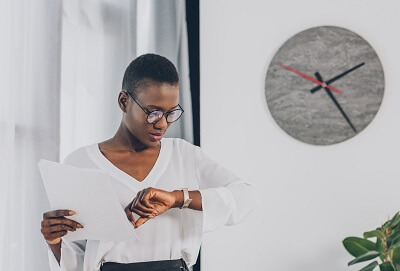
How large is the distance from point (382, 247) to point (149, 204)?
1576mm

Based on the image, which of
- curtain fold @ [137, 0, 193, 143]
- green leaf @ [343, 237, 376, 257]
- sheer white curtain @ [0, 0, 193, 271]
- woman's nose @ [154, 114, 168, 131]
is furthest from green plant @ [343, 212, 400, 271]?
woman's nose @ [154, 114, 168, 131]

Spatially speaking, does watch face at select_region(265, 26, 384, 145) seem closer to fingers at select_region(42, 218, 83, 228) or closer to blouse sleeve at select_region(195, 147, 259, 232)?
blouse sleeve at select_region(195, 147, 259, 232)

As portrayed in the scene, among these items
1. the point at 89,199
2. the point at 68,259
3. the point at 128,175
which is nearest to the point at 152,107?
the point at 128,175

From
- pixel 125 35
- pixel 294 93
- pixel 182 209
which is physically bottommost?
pixel 182 209

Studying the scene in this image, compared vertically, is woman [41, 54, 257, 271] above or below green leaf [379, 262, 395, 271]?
above

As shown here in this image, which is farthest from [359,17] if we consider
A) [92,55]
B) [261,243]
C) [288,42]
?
[92,55]

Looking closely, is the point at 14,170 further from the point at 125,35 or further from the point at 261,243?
the point at 261,243

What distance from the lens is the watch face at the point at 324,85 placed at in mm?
3170

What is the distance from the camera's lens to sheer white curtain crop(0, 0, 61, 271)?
5.88ft

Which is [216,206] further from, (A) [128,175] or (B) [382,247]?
(B) [382,247]

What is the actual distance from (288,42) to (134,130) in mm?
1840

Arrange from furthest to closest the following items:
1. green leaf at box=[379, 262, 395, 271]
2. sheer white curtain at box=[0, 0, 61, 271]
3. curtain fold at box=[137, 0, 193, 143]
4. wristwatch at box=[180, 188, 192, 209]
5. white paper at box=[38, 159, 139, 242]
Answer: curtain fold at box=[137, 0, 193, 143] → green leaf at box=[379, 262, 395, 271] → sheer white curtain at box=[0, 0, 61, 271] → wristwatch at box=[180, 188, 192, 209] → white paper at box=[38, 159, 139, 242]

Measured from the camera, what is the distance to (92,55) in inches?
92.2

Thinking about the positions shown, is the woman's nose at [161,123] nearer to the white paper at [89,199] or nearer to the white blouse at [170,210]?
the white blouse at [170,210]
